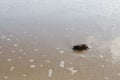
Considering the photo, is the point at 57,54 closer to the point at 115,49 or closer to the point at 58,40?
the point at 58,40

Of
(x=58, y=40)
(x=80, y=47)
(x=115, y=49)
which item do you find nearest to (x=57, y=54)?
(x=80, y=47)

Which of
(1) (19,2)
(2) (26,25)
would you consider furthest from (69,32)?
(1) (19,2)

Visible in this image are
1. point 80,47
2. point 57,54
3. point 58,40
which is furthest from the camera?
point 58,40

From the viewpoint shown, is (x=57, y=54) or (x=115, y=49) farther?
(x=115, y=49)

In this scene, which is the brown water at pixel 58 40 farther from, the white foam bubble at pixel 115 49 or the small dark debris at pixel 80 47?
the small dark debris at pixel 80 47

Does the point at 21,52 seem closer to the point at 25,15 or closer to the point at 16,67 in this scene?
the point at 16,67

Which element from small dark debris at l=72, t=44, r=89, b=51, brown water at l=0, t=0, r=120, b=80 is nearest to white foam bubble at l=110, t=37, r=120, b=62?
brown water at l=0, t=0, r=120, b=80

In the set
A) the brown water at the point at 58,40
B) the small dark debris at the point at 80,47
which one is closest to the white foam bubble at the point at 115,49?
the brown water at the point at 58,40

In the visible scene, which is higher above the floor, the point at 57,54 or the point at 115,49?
the point at 57,54

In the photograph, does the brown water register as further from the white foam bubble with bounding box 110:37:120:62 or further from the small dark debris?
the small dark debris
